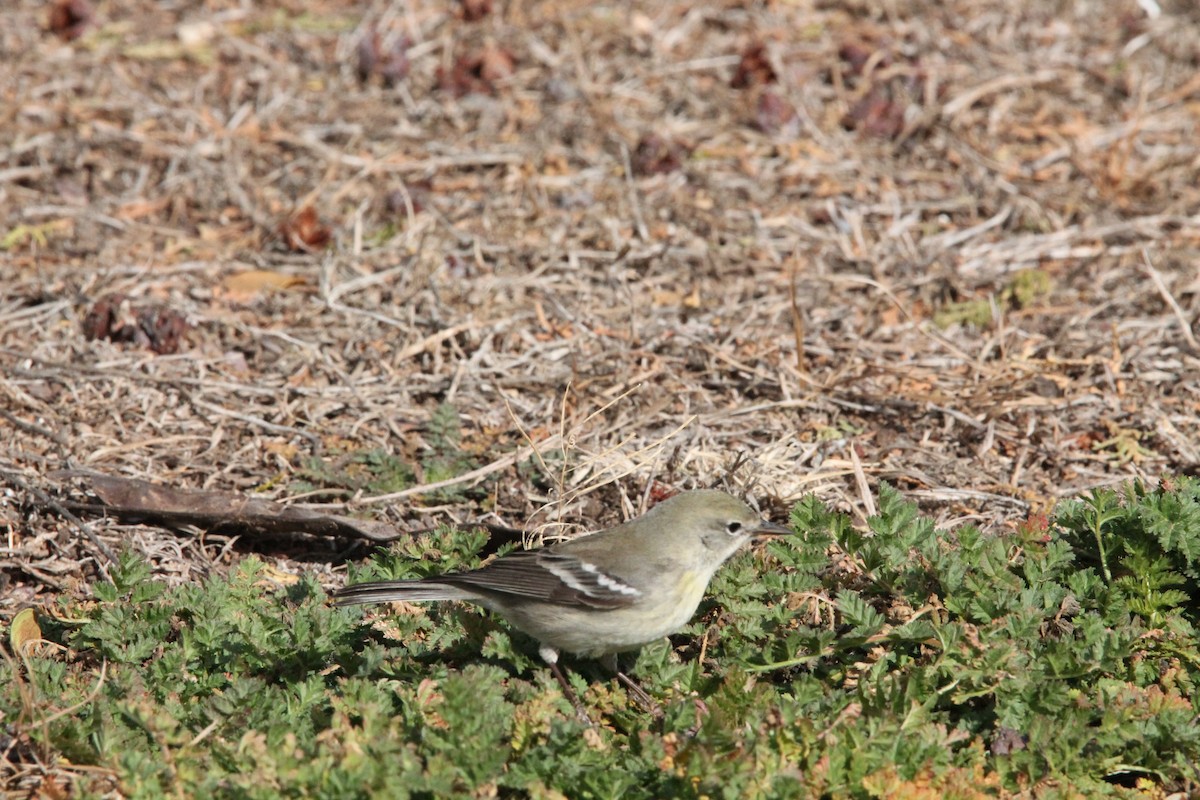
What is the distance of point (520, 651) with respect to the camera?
16.3ft

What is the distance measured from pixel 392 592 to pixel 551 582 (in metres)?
0.62

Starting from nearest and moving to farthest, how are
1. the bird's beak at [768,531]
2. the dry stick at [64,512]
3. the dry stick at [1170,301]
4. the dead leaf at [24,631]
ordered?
the dead leaf at [24,631]
the bird's beak at [768,531]
the dry stick at [64,512]
the dry stick at [1170,301]

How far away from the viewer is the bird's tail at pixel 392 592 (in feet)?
16.0

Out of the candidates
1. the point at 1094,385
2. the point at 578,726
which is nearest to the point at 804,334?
the point at 1094,385

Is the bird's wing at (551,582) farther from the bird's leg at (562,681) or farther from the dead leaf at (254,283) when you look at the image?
the dead leaf at (254,283)

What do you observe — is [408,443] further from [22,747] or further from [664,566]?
[22,747]

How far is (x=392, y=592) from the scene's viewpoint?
4.89 metres

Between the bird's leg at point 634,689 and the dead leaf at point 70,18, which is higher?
the dead leaf at point 70,18

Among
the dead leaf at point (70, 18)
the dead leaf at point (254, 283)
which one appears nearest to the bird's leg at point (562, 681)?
the dead leaf at point (254, 283)

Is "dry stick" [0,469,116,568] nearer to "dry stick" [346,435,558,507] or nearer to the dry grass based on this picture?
the dry grass

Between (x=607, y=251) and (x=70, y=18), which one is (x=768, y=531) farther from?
(x=70, y=18)

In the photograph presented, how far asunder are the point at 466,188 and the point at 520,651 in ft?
14.9

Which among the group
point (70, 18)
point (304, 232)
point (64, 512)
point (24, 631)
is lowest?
point (24, 631)

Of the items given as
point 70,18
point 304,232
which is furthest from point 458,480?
point 70,18
